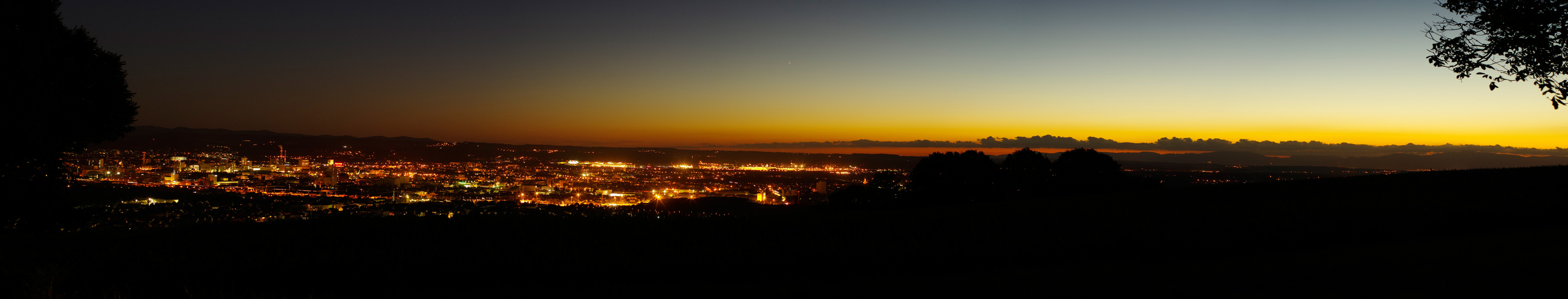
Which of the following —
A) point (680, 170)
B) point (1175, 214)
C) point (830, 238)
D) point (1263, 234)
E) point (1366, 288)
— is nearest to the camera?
point (1366, 288)

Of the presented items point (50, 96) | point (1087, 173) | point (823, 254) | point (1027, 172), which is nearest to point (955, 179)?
point (1027, 172)

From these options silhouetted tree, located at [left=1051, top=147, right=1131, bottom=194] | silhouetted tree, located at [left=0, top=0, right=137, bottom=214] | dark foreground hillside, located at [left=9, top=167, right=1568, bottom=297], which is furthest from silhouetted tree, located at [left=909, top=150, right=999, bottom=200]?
silhouetted tree, located at [left=0, top=0, right=137, bottom=214]

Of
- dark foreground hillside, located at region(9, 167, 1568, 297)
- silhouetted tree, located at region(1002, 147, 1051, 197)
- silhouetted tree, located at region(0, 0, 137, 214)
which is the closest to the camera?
dark foreground hillside, located at region(9, 167, 1568, 297)

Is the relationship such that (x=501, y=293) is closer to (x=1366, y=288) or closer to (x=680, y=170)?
(x=1366, y=288)

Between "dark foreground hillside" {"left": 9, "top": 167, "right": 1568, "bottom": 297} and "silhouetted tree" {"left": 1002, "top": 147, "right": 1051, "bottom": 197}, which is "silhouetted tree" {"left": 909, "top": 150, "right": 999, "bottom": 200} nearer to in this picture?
"silhouetted tree" {"left": 1002, "top": 147, "right": 1051, "bottom": 197}

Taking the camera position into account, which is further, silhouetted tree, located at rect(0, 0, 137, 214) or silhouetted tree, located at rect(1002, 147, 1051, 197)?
silhouetted tree, located at rect(1002, 147, 1051, 197)

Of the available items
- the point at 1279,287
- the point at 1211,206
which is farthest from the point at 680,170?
the point at 1279,287

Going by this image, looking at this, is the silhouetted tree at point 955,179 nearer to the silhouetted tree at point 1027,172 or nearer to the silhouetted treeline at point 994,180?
the silhouetted treeline at point 994,180
